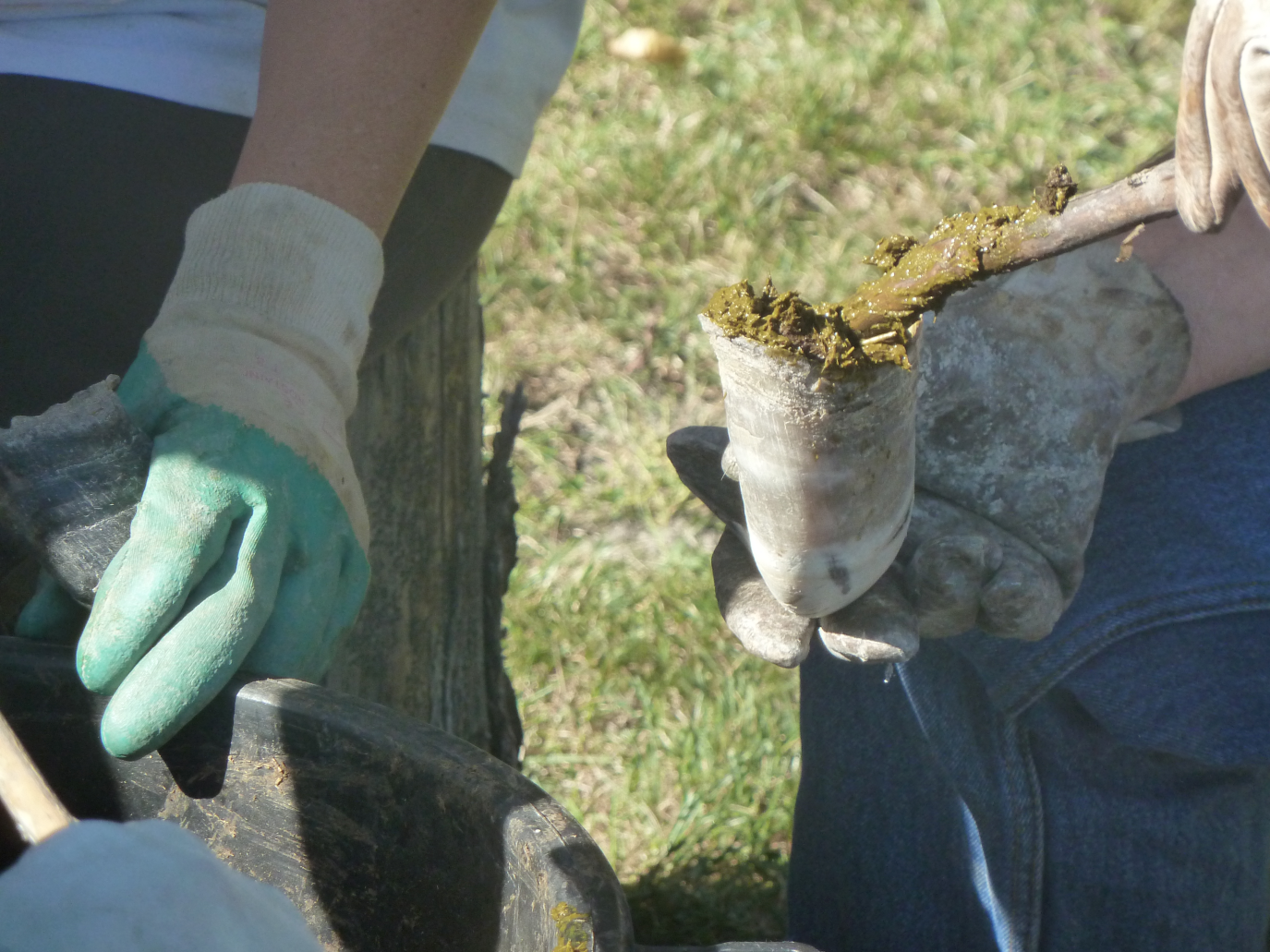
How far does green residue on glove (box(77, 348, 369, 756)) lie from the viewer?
0.99 metres

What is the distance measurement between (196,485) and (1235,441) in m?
1.06

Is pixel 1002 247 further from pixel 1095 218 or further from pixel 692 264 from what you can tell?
pixel 692 264

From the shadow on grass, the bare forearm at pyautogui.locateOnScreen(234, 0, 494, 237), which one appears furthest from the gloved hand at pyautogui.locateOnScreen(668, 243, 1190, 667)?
the shadow on grass

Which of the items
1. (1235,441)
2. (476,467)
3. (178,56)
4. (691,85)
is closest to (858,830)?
(1235,441)

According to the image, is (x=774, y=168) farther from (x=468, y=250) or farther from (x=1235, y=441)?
(x=1235, y=441)

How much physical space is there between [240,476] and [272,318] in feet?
0.60

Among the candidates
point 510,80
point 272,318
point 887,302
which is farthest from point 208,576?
point 510,80

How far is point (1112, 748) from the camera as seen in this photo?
135cm

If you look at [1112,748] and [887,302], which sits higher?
[887,302]

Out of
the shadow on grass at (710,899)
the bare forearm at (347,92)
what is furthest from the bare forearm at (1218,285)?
the shadow on grass at (710,899)

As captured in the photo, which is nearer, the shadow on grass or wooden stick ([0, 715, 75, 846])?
wooden stick ([0, 715, 75, 846])

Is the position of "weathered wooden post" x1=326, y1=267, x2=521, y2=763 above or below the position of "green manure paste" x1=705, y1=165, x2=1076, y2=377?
below

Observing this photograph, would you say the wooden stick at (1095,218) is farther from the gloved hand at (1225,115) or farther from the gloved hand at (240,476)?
the gloved hand at (240,476)

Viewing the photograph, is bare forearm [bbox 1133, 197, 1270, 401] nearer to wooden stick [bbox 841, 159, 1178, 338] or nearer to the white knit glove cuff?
wooden stick [bbox 841, 159, 1178, 338]
